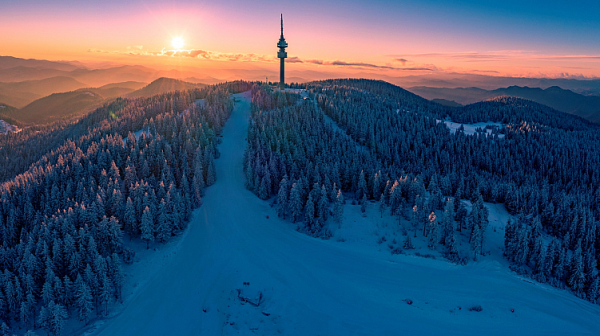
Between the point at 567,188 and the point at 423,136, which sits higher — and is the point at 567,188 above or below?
below

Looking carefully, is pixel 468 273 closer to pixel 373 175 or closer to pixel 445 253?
pixel 445 253

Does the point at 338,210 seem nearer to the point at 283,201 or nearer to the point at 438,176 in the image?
the point at 283,201

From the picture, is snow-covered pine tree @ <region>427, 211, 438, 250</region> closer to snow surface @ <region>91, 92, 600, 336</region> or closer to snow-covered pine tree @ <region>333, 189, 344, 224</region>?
snow surface @ <region>91, 92, 600, 336</region>

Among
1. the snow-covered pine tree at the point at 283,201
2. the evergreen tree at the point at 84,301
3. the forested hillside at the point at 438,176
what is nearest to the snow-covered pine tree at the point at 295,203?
the forested hillside at the point at 438,176

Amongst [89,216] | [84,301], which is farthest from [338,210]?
[89,216]

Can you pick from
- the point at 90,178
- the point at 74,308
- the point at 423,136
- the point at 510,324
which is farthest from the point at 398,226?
the point at 423,136

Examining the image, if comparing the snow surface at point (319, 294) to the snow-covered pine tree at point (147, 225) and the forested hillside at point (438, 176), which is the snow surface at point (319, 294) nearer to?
the snow-covered pine tree at point (147, 225)
